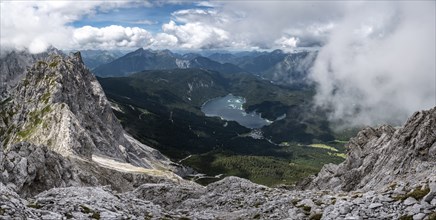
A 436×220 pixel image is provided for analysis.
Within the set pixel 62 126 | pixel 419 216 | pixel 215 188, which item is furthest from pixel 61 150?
pixel 419 216

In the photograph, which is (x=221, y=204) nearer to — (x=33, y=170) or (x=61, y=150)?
(x=33, y=170)

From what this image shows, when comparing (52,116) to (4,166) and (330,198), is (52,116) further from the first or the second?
(330,198)

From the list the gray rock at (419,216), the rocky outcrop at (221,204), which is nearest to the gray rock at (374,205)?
the rocky outcrop at (221,204)

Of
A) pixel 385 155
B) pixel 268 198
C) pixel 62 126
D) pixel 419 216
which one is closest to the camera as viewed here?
pixel 419 216

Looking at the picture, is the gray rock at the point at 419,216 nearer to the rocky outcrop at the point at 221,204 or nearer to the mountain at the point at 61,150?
the rocky outcrop at the point at 221,204

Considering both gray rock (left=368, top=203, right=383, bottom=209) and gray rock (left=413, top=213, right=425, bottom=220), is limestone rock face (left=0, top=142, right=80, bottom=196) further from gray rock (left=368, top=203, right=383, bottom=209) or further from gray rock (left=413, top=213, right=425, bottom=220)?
gray rock (left=413, top=213, right=425, bottom=220)

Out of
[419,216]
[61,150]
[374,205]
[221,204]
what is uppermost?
[374,205]
